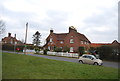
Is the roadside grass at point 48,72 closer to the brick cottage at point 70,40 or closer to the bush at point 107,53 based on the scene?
the bush at point 107,53

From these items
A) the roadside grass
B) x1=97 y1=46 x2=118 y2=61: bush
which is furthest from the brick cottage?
the roadside grass

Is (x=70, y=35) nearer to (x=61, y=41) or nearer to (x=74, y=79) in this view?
(x=61, y=41)

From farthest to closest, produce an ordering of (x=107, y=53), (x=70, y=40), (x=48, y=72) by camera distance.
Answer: (x=70, y=40)
(x=107, y=53)
(x=48, y=72)

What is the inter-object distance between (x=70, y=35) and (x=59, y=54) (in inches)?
480

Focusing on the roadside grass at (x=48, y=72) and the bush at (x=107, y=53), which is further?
the bush at (x=107, y=53)

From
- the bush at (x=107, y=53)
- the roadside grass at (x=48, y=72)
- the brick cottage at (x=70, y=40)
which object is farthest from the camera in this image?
the brick cottage at (x=70, y=40)

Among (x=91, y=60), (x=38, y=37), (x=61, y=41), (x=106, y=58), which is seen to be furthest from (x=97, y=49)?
(x=38, y=37)

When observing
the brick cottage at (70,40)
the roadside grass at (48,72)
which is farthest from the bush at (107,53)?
the roadside grass at (48,72)

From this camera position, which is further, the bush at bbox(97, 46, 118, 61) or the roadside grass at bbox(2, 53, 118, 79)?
the bush at bbox(97, 46, 118, 61)

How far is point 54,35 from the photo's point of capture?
50656 mm

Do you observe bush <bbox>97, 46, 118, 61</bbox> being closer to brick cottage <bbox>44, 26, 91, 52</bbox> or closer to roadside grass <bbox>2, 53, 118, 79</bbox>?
brick cottage <bbox>44, 26, 91, 52</bbox>

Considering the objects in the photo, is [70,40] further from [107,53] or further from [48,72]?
[48,72]

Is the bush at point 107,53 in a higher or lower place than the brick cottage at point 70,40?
lower

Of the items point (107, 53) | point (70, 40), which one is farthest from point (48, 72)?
point (70, 40)
